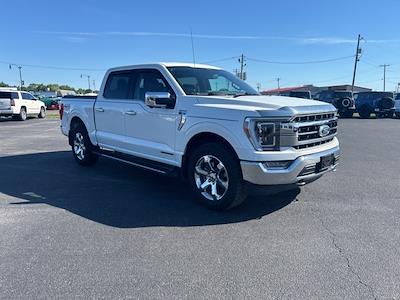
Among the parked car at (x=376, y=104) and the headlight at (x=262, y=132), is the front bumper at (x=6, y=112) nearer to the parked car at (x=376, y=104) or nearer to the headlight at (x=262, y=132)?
the headlight at (x=262, y=132)

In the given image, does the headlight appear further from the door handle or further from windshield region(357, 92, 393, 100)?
windshield region(357, 92, 393, 100)

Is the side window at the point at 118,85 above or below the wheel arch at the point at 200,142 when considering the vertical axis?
above

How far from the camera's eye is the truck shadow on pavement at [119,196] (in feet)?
16.1

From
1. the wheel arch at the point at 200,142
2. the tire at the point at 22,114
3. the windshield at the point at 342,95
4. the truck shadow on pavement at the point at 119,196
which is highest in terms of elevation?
the windshield at the point at 342,95

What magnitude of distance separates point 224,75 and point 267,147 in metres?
2.31

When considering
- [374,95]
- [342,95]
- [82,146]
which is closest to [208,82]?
[82,146]

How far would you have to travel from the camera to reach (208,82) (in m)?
6.06

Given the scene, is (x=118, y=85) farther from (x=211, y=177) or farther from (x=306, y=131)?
(x=306, y=131)

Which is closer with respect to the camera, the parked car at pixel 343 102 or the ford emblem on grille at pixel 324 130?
the ford emblem on grille at pixel 324 130

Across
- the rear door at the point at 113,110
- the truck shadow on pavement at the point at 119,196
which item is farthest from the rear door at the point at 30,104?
the rear door at the point at 113,110

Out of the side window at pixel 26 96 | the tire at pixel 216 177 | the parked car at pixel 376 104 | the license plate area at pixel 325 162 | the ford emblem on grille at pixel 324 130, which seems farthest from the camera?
the parked car at pixel 376 104

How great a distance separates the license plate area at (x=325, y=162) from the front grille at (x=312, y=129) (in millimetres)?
213

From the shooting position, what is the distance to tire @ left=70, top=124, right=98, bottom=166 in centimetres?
789

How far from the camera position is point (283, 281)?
10.8 ft
